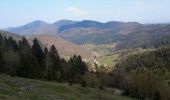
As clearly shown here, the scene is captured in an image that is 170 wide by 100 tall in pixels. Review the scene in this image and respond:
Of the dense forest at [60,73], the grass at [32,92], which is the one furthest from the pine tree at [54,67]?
the grass at [32,92]

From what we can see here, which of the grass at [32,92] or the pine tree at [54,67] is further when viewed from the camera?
the pine tree at [54,67]

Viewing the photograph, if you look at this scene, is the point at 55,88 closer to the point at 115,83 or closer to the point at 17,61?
the point at 17,61

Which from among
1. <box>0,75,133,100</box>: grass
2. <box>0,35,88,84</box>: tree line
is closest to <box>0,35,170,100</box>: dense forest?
<box>0,35,88,84</box>: tree line

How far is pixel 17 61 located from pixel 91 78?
32.4 m

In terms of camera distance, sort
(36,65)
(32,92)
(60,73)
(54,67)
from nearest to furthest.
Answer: (32,92), (36,65), (60,73), (54,67)

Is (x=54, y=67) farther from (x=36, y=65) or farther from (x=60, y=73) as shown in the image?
(x=36, y=65)

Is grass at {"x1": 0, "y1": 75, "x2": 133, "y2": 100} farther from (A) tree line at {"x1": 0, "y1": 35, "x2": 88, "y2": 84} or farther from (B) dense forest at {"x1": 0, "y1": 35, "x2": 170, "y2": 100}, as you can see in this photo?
(A) tree line at {"x1": 0, "y1": 35, "x2": 88, "y2": 84}

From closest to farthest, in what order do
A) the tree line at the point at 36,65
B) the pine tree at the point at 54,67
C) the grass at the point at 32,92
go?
the grass at the point at 32,92, the tree line at the point at 36,65, the pine tree at the point at 54,67

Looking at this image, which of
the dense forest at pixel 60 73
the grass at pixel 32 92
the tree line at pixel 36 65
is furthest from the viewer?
the dense forest at pixel 60 73

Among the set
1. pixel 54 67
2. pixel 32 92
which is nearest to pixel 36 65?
pixel 54 67

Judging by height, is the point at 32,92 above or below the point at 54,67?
above

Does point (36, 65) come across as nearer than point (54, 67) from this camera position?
Yes

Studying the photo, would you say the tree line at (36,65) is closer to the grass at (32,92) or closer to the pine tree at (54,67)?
the pine tree at (54,67)

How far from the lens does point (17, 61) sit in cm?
9331
